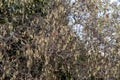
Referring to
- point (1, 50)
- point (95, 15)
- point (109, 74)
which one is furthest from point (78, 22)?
point (1, 50)

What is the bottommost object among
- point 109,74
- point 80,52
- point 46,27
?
point 109,74

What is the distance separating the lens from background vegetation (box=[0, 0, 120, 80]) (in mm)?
7293

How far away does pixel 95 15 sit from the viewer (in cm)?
802

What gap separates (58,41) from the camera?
7.25 m

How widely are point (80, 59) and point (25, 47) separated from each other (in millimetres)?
1398

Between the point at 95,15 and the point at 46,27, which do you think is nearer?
the point at 46,27

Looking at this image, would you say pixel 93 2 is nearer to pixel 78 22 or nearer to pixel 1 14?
pixel 78 22

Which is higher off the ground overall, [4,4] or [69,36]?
[4,4]

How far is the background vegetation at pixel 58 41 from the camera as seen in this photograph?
7293 millimetres

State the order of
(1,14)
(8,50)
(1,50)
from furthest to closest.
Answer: (1,14) < (8,50) < (1,50)

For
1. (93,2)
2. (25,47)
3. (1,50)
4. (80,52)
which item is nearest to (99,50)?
(80,52)

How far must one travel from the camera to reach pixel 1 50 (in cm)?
724

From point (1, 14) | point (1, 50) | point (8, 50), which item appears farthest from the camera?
point (1, 14)

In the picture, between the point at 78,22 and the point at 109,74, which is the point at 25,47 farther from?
the point at 109,74
